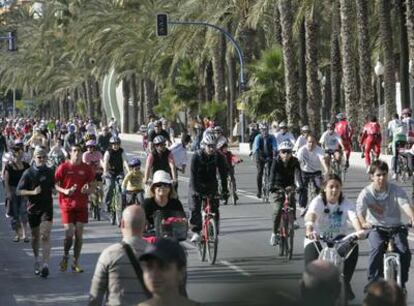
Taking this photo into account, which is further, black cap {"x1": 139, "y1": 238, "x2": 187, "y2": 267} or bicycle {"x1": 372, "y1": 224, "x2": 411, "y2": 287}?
bicycle {"x1": 372, "y1": 224, "x2": 411, "y2": 287}

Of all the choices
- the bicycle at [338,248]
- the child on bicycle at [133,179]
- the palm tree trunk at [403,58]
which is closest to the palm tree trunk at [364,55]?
the palm tree trunk at [403,58]

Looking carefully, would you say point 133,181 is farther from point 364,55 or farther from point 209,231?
point 364,55

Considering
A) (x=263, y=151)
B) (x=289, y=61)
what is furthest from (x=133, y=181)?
(x=289, y=61)

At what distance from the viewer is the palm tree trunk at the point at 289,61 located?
1684 inches

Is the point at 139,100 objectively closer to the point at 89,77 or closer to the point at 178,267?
the point at 89,77

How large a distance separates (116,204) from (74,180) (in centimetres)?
638

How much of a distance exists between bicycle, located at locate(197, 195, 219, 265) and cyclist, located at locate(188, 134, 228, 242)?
0.05 meters

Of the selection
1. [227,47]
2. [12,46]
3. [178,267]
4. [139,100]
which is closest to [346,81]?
[227,47]

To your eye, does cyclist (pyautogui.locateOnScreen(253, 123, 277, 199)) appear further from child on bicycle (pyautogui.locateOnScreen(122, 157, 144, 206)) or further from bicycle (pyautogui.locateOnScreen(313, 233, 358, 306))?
bicycle (pyautogui.locateOnScreen(313, 233, 358, 306))

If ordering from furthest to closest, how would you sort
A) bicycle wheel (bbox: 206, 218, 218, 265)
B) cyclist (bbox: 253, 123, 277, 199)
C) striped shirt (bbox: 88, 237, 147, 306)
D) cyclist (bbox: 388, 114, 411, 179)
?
cyclist (bbox: 388, 114, 411, 179)
cyclist (bbox: 253, 123, 277, 199)
bicycle wheel (bbox: 206, 218, 218, 265)
striped shirt (bbox: 88, 237, 147, 306)

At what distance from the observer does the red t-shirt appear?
15.4 m

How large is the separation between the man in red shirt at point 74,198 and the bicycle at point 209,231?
157 cm

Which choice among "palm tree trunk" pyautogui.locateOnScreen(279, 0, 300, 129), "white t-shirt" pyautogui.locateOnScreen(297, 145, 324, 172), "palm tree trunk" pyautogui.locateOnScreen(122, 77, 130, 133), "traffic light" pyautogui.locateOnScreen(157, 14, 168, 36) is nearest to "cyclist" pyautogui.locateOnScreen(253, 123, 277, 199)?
"white t-shirt" pyautogui.locateOnScreen(297, 145, 324, 172)

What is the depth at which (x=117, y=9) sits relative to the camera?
72875 mm
